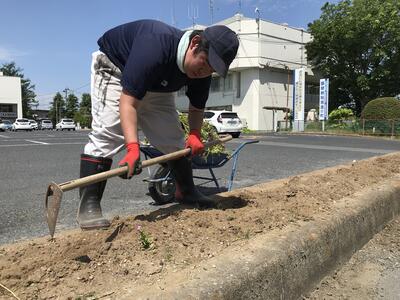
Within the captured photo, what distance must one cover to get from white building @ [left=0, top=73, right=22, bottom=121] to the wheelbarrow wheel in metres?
54.6

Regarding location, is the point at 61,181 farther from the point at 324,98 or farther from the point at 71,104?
the point at 71,104

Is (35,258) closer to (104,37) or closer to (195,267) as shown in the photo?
(195,267)

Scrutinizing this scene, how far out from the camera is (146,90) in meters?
2.51

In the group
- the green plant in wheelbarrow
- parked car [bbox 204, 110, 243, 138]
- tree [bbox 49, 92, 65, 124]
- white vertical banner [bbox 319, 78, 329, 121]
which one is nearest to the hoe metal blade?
the green plant in wheelbarrow

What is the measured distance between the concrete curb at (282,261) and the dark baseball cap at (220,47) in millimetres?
1056

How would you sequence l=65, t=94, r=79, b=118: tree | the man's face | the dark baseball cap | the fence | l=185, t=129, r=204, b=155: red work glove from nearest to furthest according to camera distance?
the dark baseball cap
the man's face
l=185, t=129, r=204, b=155: red work glove
the fence
l=65, t=94, r=79, b=118: tree

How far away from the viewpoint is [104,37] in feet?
9.73

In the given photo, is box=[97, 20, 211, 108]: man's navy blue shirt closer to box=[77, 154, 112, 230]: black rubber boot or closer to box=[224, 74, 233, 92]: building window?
box=[77, 154, 112, 230]: black rubber boot

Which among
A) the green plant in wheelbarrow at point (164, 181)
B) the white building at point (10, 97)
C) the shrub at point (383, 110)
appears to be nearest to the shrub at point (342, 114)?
the shrub at point (383, 110)

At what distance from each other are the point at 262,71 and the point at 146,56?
34.6 meters

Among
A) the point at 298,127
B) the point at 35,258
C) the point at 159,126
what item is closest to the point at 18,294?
the point at 35,258

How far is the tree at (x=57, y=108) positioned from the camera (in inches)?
3258

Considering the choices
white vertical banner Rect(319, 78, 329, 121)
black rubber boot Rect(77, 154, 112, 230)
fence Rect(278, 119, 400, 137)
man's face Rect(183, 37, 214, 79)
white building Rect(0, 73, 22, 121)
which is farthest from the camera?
white building Rect(0, 73, 22, 121)

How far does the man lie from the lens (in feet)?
8.09
